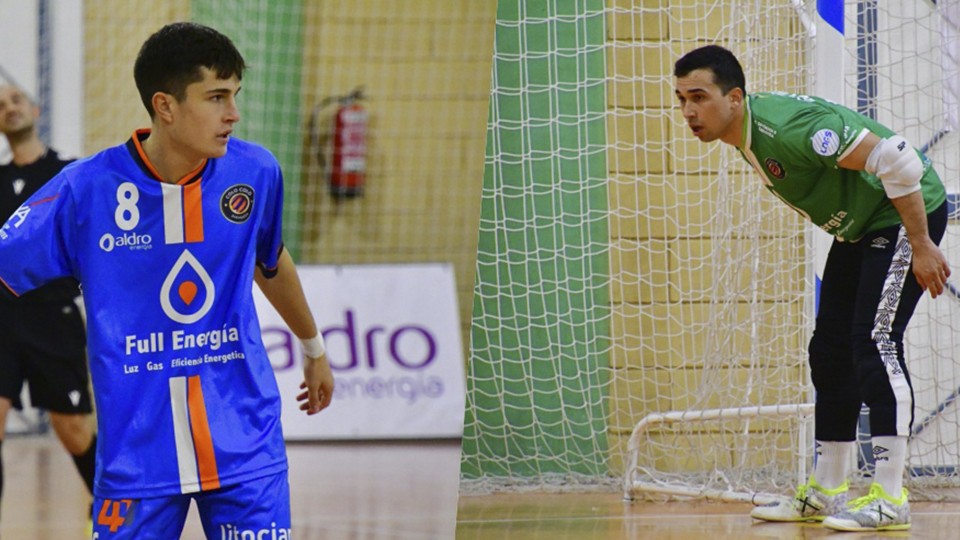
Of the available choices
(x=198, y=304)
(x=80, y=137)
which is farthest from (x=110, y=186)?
(x=80, y=137)

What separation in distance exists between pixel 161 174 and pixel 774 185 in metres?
2.22

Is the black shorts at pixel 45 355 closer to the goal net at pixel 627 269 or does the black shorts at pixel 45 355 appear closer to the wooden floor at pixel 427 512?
the wooden floor at pixel 427 512

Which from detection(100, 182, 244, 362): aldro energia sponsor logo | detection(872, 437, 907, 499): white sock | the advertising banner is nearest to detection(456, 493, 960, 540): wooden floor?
detection(872, 437, 907, 499): white sock

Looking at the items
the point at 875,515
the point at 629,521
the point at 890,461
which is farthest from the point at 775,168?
the point at 629,521

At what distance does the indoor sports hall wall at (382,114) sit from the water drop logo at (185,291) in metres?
6.57

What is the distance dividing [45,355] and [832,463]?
2859 millimetres

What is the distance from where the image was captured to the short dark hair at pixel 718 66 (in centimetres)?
Result: 375

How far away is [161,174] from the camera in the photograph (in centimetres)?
218

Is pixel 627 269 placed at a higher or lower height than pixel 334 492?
higher

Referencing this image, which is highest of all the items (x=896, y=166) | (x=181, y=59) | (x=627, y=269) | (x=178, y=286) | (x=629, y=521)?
(x=181, y=59)

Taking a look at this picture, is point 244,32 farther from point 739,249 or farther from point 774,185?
point 774,185

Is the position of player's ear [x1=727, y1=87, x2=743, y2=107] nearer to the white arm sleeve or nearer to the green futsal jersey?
the green futsal jersey

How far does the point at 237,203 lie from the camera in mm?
2221

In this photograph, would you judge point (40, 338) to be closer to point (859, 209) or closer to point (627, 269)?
point (627, 269)
